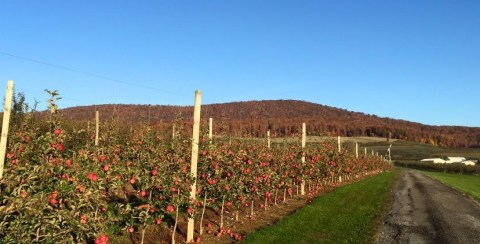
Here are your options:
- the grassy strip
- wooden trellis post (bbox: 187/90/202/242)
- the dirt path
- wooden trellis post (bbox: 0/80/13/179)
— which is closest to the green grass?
the dirt path

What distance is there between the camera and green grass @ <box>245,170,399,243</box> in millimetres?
10648

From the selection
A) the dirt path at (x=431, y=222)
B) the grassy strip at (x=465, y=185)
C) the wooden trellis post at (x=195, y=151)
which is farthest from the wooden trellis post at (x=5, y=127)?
the grassy strip at (x=465, y=185)

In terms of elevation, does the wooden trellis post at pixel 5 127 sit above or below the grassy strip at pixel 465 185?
above

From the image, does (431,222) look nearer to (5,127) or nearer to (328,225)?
(328,225)

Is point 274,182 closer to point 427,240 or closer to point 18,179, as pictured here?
point 427,240

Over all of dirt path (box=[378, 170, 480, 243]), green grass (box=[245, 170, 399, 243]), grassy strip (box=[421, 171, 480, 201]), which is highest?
green grass (box=[245, 170, 399, 243])

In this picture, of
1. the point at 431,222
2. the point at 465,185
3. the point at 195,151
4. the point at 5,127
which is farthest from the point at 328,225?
the point at 465,185

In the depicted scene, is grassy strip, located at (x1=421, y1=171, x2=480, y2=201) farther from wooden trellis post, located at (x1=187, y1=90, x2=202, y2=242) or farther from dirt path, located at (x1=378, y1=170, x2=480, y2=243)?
wooden trellis post, located at (x1=187, y1=90, x2=202, y2=242)

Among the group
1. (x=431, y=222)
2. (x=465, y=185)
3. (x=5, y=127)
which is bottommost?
(x=465, y=185)

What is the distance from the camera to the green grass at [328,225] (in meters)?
10.6

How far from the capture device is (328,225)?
1258cm

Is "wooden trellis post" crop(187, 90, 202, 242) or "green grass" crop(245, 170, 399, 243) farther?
"green grass" crop(245, 170, 399, 243)

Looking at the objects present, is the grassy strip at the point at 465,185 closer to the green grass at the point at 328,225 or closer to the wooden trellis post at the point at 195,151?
the green grass at the point at 328,225

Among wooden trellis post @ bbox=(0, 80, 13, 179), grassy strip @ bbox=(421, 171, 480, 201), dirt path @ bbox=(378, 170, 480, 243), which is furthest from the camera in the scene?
grassy strip @ bbox=(421, 171, 480, 201)
